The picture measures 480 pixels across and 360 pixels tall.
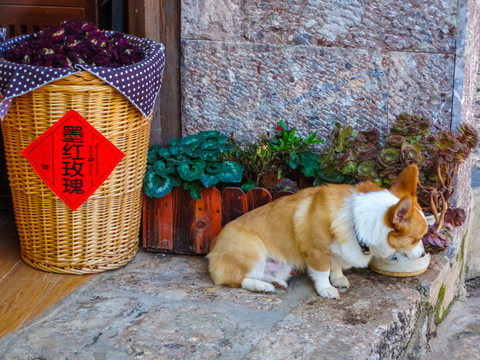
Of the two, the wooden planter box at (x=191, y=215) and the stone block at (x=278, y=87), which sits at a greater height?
the stone block at (x=278, y=87)

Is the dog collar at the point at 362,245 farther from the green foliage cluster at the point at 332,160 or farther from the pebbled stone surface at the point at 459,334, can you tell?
the pebbled stone surface at the point at 459,334

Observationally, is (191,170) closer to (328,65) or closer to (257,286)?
(257,286)

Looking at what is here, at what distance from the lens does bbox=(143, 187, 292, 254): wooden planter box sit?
3412mm

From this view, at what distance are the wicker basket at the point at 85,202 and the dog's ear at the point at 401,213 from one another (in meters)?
1.35

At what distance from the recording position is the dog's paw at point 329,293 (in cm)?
302

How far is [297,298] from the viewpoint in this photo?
3.04m

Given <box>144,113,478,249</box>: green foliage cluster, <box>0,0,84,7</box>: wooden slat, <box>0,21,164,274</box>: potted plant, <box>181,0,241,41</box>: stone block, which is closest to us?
<box>0,21,164,274</box>: potted plant

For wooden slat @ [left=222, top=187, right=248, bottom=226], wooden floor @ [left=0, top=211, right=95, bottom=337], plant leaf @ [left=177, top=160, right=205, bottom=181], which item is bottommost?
wooden floor @ [left=0, top=211, right=95, bottom=337]

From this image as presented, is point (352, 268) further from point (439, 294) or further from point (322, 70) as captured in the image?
point (322, 70)

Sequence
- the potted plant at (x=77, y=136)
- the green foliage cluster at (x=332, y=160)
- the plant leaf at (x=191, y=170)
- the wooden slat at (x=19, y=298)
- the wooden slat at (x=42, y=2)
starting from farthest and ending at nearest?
1. the wooden slat at (x=42, y=2)
2. the plant leaf at (x=191, y=170)
3. the green foliage cluster at (x=332, y=160)
4. the potted plant at (x=77, y=136)
5. the wooden slat at (x=19, y=298)

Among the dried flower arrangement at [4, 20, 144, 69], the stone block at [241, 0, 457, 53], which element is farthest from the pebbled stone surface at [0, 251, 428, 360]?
the stone block at [241, 0, 457, 53]

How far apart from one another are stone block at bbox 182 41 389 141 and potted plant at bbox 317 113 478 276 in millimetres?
→ 274

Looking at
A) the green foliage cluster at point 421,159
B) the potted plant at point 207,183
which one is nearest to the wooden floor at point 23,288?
the potted plant at point 207,183

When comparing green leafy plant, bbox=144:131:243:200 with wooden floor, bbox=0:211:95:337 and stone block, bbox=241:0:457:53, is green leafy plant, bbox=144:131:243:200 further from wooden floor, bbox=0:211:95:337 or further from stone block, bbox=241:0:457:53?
stone block, bbox=241:0:457:53
